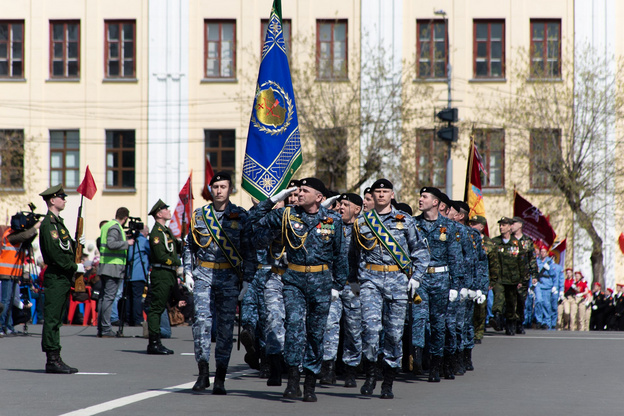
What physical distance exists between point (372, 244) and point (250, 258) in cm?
125

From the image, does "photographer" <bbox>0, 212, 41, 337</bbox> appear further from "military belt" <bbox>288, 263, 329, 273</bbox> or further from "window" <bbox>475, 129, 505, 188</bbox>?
"window" <bbox>475, 129, 505, 188</bbox>

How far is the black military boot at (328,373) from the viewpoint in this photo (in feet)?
38.6

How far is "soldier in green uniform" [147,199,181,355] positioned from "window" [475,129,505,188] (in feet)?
70.8

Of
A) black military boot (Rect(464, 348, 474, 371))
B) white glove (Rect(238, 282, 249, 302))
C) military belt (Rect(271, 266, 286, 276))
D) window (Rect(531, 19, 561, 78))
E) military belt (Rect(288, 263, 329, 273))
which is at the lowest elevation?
black military boot (Rect(464, 348, 474, 371))

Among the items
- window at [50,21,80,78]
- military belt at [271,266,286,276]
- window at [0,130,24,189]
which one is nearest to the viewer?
military belt at [271,266,286,276]

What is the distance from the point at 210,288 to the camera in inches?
416

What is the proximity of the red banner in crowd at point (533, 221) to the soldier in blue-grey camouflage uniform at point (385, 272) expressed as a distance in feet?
51.7

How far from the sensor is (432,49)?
3741cm

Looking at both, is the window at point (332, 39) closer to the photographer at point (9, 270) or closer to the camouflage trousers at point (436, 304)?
the photographer at point (9, 270)

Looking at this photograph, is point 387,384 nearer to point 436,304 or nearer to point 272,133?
point 436,304

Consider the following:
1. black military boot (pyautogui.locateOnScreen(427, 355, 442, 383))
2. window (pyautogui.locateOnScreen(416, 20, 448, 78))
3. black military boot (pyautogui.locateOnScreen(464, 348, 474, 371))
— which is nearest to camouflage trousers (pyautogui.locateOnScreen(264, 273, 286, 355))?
black military boot (pyautogui.locateOnScreen(427, 355, 442, 383))

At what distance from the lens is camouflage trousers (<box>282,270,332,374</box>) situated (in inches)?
396

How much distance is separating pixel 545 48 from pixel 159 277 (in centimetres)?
2434

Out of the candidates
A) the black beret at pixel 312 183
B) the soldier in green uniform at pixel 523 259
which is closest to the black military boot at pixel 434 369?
the black beret at pixel 312 183
